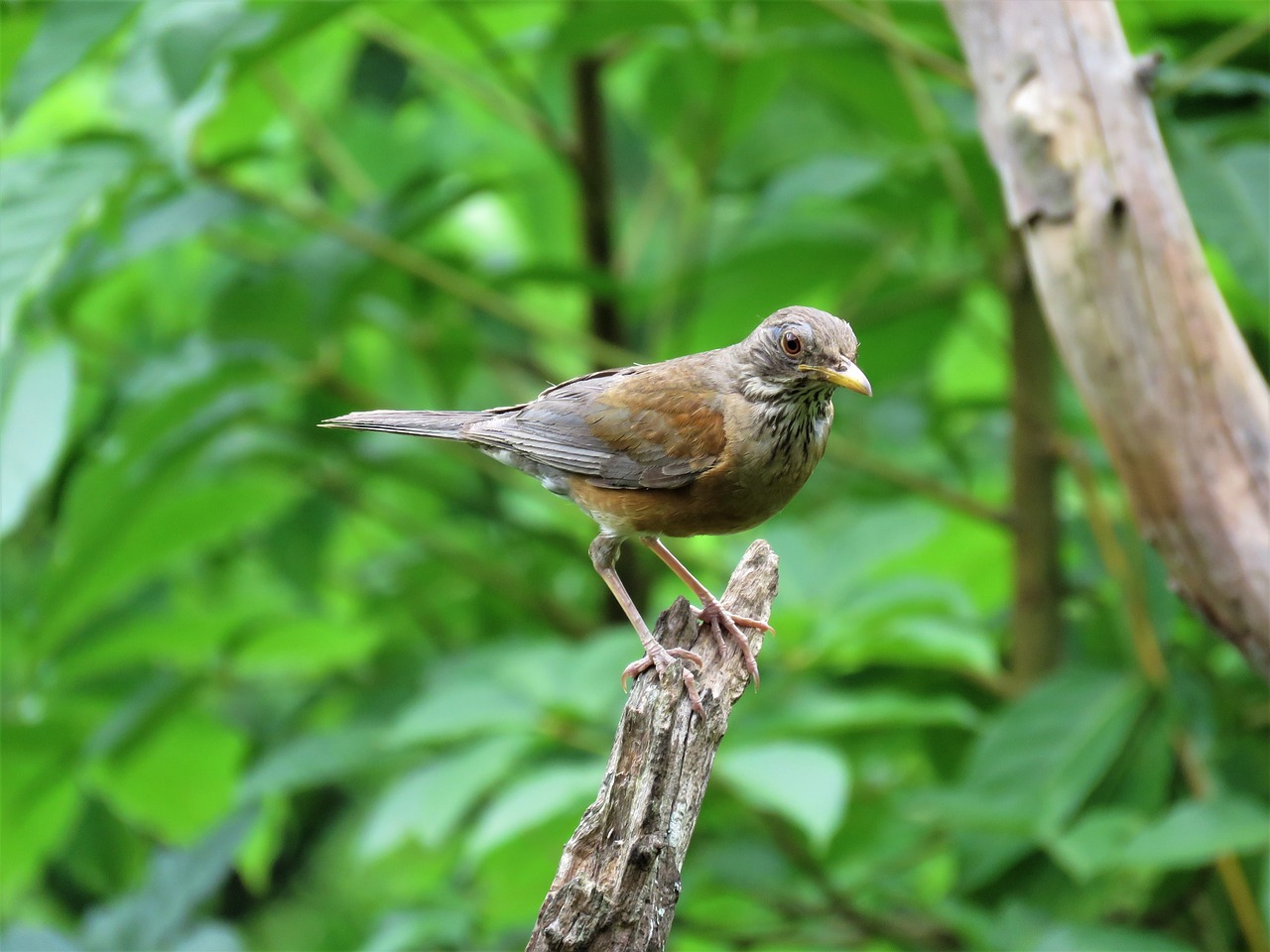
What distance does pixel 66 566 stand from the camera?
4281mm

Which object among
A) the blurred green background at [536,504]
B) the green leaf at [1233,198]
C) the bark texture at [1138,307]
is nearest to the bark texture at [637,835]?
the blurred green background at [536,504]

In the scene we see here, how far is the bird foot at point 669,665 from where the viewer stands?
9.50 feet

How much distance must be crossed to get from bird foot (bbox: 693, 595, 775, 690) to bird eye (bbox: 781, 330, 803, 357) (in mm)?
727

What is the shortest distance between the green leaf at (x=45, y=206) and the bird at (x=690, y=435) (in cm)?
84

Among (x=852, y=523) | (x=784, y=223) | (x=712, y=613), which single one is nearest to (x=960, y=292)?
(x=784, y=223)

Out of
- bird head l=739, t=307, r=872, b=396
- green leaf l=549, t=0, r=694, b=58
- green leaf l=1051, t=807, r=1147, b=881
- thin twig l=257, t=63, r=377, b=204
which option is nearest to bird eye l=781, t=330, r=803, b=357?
bird head l=739, t=307, r=872, b=396

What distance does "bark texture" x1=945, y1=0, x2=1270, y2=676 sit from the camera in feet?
10.5

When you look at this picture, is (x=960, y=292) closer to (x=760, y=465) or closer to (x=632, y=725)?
(x=760, y=465)

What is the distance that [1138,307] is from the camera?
321 centimetres

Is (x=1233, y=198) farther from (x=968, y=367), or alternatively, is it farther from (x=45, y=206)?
(x=45, y=206)

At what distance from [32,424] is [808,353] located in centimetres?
209

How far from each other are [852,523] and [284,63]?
8.93 feet

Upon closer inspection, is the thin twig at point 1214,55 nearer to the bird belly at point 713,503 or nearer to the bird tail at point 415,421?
the bird belly at point 713,503

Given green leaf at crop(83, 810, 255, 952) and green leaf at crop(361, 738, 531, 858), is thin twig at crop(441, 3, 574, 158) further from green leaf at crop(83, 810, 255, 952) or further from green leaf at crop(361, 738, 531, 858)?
green leaf at crop(83, 810, 255, 952)
